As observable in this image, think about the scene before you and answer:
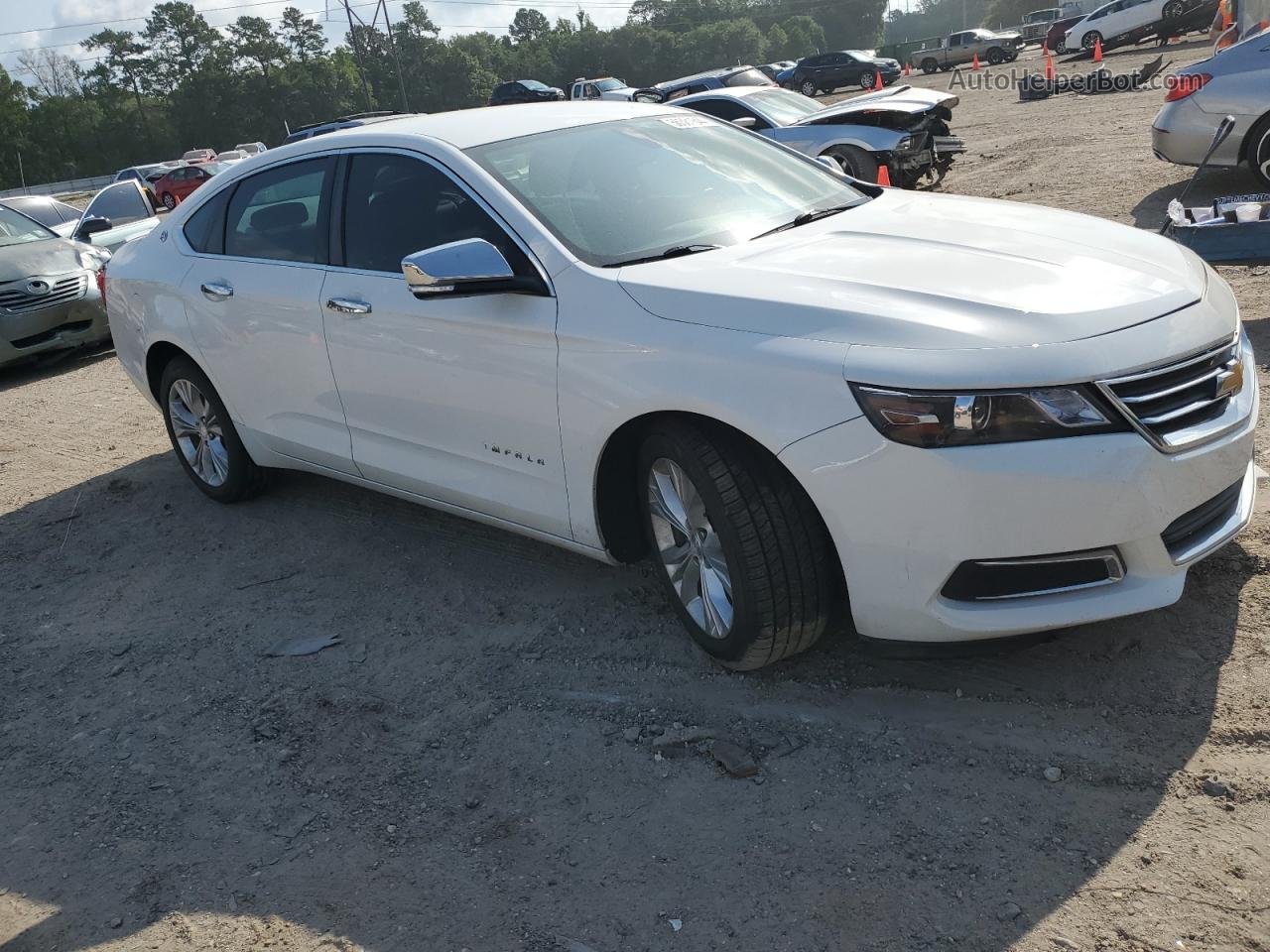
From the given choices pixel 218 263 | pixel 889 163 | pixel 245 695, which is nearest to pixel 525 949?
pixel 245 695

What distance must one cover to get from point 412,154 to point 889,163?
877cm

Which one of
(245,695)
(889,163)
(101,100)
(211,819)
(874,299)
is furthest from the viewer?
(101,100)

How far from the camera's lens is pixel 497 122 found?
456 cm

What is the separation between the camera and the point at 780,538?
326 cm

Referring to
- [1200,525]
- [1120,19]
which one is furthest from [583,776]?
[1120,19]

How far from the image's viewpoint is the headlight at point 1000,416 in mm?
2877

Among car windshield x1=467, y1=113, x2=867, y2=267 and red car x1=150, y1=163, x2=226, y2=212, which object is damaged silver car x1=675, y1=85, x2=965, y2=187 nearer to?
car windshield x1=467, y1=113, x2=867, y2=267

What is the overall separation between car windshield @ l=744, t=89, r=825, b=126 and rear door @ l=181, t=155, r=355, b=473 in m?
8.57

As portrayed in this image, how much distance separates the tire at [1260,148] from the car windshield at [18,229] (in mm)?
10752

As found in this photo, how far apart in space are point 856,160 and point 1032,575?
988cm

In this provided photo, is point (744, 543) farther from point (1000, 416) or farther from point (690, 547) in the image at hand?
point (1000, 416)

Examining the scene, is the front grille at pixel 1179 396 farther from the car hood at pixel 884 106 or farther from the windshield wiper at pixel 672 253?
the car hood at pixel 884 106

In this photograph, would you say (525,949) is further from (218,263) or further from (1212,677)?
(218,263)

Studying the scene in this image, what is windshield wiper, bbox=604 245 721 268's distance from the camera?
12.3ft
